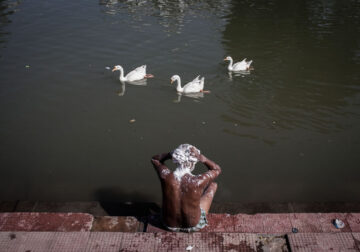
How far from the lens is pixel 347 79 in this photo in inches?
448

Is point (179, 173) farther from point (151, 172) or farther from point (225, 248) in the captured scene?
point (151, 172)

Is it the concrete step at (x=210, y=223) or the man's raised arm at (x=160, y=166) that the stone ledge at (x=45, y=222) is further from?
the man's raised arm at (x=160, y=166)

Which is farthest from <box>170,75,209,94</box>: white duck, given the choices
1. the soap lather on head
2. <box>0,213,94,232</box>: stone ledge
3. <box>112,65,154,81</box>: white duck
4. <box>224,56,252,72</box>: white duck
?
the soap lather on head

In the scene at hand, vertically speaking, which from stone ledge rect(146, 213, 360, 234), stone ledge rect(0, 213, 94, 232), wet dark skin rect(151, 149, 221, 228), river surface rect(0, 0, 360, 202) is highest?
wet dark skin rect(151, 149, 221, 228)

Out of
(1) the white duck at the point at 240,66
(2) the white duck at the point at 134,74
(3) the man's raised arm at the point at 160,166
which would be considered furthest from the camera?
(1) the white duck at the point at 240,66

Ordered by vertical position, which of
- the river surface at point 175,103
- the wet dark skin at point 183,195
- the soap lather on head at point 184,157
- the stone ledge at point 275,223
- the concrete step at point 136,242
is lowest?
the river surface at point 175,103

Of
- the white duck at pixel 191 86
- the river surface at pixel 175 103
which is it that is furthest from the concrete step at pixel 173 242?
the white duck at pixel 191 86

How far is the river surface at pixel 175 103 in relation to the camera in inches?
291

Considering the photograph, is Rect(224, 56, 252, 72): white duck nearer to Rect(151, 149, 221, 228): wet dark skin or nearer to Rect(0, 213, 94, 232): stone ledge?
Rect(151, 149, 221, 228): wet dark skin

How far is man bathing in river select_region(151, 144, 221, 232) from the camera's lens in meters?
4.36

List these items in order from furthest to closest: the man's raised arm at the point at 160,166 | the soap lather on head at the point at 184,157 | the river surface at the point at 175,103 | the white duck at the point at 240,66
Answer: the white duck at the point at 240,66, the river surface at the point at 175,103, the man's raised arm at the point at 160,166, the soap lather on head at the point at 184,157

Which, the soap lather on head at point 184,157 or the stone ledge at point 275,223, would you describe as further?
the stone ledge at point 275,223

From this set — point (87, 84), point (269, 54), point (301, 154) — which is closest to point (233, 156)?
point (301, 154)

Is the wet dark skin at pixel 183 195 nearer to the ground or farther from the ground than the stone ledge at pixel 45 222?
farther from the ground
